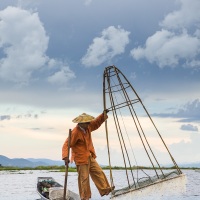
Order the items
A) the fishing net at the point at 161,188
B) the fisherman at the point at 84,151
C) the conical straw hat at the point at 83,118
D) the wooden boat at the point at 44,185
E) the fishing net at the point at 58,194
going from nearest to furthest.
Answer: the fishing net at the point at 161,188 → the conical straw hat at the point at 83,118 → the fisherman at the point at 84,151 → the fishing net at the point at 58,194 → the wooden boat at the point at 44,185

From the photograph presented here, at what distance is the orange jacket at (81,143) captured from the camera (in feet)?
23.7

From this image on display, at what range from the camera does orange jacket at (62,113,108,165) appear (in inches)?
284

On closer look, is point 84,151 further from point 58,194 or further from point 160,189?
point 58,194

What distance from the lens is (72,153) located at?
7.43 metres

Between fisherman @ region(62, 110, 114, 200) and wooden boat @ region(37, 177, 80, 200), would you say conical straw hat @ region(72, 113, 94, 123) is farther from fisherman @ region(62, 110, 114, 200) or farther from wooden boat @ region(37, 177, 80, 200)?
wooden boat @ region(37, 177, 80, 200)

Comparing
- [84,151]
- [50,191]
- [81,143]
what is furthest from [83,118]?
[50,191]

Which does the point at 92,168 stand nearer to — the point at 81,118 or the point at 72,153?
the point at 72,153

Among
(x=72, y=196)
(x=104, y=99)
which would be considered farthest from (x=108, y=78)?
(x=72, y=196)

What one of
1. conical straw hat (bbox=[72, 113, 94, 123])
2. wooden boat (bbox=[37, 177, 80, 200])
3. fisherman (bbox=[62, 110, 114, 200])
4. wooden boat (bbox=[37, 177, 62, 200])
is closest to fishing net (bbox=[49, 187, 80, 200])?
wooden boat (bbox=[37, 177, 80, 200])

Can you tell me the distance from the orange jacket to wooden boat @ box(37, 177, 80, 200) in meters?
1.82

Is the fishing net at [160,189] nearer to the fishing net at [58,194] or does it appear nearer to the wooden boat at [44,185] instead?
the fishing net at [58,194]

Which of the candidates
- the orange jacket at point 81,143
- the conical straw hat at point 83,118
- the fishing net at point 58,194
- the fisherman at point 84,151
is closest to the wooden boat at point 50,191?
the fishing net at point 58,194

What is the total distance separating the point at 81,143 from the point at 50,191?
86.9 inches

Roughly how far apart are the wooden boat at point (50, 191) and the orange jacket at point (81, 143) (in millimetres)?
1824
